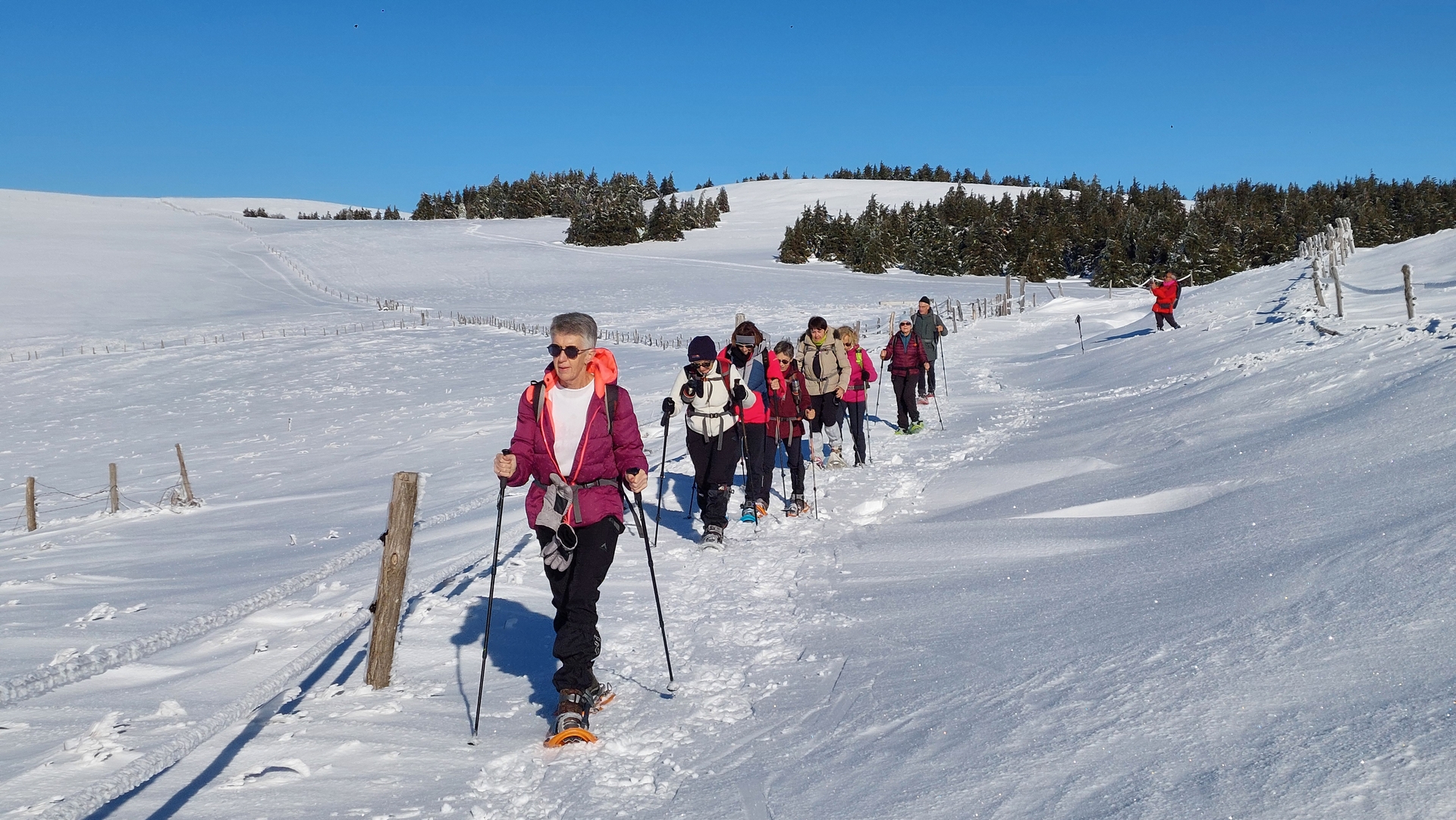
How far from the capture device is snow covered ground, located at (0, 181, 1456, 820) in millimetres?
3318

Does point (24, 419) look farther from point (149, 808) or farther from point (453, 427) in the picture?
point (149, 808)

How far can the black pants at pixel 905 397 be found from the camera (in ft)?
44.1

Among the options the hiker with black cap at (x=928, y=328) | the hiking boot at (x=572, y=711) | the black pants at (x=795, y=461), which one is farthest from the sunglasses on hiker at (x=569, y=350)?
the hiker with black cap at (x=928, y=328)

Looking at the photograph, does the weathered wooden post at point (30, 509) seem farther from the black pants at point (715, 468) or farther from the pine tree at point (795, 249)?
the pine tree at point (795, 249)

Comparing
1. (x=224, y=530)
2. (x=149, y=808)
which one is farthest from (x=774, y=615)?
(x=224, y=530)

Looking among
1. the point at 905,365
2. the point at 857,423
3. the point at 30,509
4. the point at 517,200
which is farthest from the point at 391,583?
the point at 517,200

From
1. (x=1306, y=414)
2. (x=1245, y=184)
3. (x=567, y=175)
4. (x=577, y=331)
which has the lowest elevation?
(x=1306, y=414)

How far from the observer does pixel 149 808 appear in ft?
11.6

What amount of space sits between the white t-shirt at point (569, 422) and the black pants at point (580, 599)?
308 millimetres

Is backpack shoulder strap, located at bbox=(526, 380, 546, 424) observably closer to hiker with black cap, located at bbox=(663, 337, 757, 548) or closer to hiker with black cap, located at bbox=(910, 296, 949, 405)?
hiker with black cap, located at bbox=(663, 337, 757, 548)

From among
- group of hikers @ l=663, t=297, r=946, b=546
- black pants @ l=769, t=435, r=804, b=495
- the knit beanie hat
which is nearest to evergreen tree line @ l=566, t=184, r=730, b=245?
group of hikers @ l=663, t=297, r=946, b=546

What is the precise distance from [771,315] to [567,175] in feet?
298

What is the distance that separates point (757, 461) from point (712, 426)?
101cm

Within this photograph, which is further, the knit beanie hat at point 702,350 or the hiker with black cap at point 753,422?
the hiker with black cap at point 753,422
